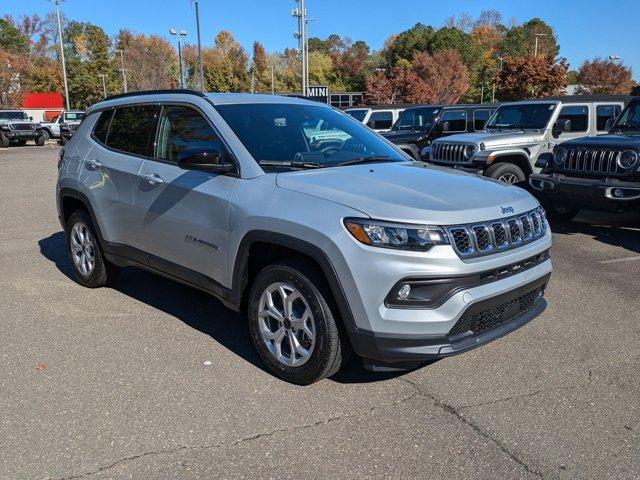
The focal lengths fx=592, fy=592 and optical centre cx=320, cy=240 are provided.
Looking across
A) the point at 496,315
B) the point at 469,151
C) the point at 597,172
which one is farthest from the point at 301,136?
the point at 469,151

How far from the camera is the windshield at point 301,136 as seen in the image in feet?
13.4

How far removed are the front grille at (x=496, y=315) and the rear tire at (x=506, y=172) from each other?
5.89 m

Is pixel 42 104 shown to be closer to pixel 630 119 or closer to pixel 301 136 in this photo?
pixel 630 119

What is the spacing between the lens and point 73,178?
5.56m

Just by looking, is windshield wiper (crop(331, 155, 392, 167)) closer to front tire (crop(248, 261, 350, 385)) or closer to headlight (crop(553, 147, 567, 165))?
front tire (crop(248, 261, 350, 385))

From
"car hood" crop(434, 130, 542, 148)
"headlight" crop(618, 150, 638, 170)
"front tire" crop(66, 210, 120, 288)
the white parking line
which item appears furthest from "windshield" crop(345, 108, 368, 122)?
"front tire" crop(66, 210, 120, 288)

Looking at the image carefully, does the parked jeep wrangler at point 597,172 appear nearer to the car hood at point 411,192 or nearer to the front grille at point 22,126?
the car hood at point 411,192

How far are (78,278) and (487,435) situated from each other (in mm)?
4239

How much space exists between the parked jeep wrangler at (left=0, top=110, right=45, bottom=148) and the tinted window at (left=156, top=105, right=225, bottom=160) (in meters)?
29.8

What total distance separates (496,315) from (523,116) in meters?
8.14

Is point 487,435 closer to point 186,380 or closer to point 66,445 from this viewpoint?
point 186,380

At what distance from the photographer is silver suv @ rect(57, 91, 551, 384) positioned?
3.17 m

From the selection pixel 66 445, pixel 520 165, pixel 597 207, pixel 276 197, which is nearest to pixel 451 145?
pixel 520 165

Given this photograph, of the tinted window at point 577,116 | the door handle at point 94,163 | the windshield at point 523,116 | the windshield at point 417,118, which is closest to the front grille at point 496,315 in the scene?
the door handle at point 94,163
